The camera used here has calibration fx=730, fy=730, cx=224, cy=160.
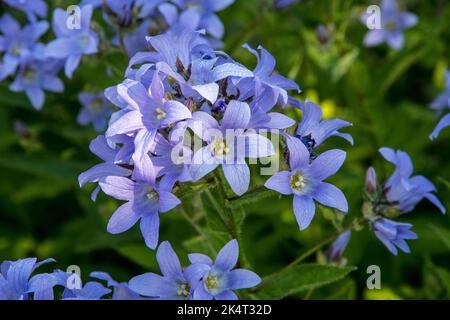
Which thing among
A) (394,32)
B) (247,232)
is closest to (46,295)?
(247,232)

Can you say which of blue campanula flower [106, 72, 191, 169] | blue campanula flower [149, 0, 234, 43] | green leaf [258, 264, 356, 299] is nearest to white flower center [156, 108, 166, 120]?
blue campanula flower [106, 72, 191, 169]

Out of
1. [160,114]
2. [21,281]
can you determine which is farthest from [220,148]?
[21,281]

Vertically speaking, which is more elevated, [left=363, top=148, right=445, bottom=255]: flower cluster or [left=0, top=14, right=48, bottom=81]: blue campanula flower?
[left=0, top=14, right=48, bottom=81]: blue campanula flower

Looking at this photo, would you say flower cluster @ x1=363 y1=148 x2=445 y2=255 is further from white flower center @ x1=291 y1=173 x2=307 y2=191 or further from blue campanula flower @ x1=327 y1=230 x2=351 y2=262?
white flower center @ x1=291 y1=173 x2=307 y2=191

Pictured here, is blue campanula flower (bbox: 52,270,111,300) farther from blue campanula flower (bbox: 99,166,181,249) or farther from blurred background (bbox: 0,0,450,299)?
blurred background (bbox: 0,0,450,299)

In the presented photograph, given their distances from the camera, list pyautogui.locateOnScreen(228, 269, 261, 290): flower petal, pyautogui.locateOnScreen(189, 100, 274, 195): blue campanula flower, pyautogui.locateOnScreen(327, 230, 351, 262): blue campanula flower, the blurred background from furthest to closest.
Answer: the blurred background < pyautogui.locateOnScreen(327, 230, 351, 262): blue campanula flower < pyautogui.locateOnScreen(228, 269, 261, 290): flower petal < pyautogui.locateOnScreen(189, 100, 274, 195): blue campanula flower

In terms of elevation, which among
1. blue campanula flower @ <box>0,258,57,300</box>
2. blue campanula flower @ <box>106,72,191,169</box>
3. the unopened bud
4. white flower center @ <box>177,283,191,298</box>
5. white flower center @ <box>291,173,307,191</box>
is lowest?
white flower center @ <box>177,283,191,298</box>

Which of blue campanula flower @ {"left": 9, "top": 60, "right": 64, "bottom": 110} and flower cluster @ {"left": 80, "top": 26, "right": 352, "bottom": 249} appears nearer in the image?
flower cluster @ {"left": 80, "top": 26, "right": 352, "bottom": 249}

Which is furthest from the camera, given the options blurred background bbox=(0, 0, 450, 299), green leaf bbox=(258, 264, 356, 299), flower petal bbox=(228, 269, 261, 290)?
blurred background bbox=(0, 0, 450, 299)
